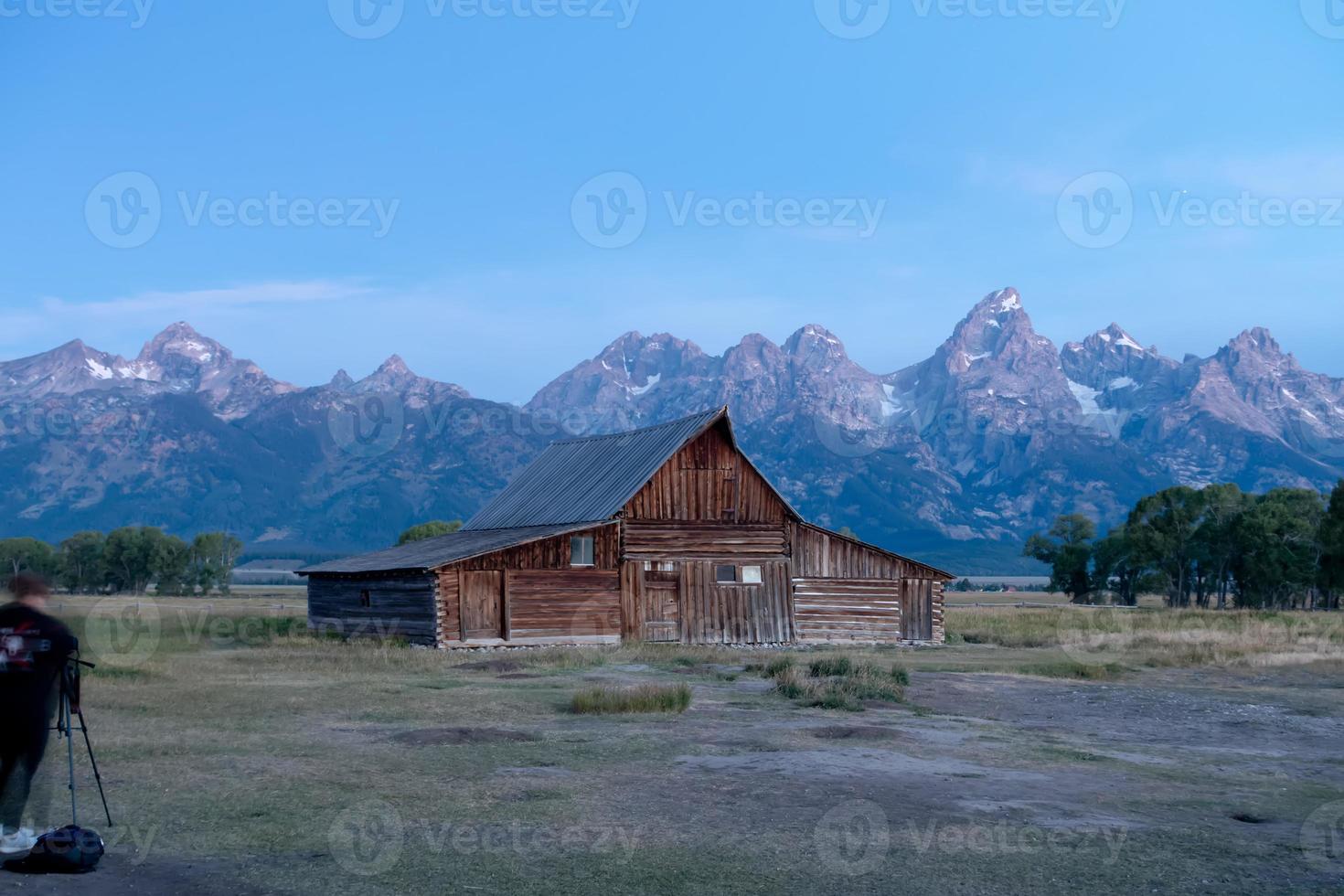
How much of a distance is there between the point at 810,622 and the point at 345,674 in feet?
57.6

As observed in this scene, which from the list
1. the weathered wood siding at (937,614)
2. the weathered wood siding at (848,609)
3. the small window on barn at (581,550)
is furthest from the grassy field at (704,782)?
the weathered wood siding at (937,614)

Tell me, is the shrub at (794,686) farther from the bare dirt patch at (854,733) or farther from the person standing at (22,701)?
the person standing at (22,701)

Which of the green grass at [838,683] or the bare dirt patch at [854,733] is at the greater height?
the bare dirt patch at [854,733]

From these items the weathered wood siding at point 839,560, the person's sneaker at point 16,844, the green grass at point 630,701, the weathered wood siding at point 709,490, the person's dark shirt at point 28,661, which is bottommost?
the green grass at point 630,701

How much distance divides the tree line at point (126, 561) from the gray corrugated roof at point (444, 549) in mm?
55087

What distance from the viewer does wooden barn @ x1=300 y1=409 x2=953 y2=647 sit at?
3388cm

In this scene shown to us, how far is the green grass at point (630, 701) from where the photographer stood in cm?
1833

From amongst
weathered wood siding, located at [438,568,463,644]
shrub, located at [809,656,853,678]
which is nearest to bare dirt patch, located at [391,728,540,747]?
shrub, located at [809,656,853,678]

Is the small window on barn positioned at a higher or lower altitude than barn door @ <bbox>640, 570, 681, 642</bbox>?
higher

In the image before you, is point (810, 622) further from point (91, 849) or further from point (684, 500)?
point (91, 849)

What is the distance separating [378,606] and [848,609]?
14120 mm

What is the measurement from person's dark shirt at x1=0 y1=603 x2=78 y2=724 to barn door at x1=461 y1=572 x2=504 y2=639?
24.6 meters

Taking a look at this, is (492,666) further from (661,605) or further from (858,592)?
(858,592)

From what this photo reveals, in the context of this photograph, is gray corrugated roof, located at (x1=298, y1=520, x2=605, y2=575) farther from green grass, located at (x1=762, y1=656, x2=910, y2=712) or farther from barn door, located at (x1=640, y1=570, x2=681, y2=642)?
green grass, located at (x1=762, y1=656, x2=910, y2=712)
